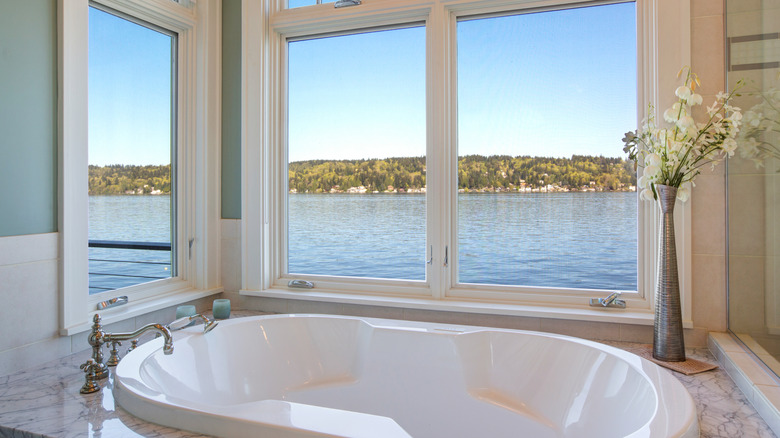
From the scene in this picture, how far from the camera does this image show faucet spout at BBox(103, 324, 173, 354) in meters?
1.62

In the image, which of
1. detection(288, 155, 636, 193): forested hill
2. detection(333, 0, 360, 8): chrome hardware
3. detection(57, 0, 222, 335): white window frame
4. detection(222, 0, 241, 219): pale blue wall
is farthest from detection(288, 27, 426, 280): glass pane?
detection(57, 0, 222, 335): white window frame

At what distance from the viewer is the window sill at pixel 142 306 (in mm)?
1866

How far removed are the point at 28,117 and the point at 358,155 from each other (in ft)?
4.53

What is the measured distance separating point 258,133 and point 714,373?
2.21 m

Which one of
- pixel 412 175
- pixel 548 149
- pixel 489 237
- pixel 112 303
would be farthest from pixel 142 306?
pixel 548 149

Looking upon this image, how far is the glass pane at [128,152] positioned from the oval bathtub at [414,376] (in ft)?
1.74

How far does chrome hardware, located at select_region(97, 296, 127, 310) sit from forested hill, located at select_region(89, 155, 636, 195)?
46 cm

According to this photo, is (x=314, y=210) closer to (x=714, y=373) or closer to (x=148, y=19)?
(x=148, y=19)

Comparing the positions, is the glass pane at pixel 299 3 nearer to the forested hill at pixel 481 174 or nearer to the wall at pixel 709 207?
the forested hill at pixel 481 174

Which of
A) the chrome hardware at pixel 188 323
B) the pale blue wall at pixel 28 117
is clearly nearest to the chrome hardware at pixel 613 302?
the chrome hardware at pixel 188 323

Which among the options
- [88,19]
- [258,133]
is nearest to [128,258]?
[258,133]

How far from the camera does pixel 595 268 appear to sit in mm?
2129

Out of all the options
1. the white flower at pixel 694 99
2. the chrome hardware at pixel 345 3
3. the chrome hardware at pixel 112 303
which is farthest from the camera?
the chrome hardware at pixel 345 3

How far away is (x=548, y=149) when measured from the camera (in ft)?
7.11
